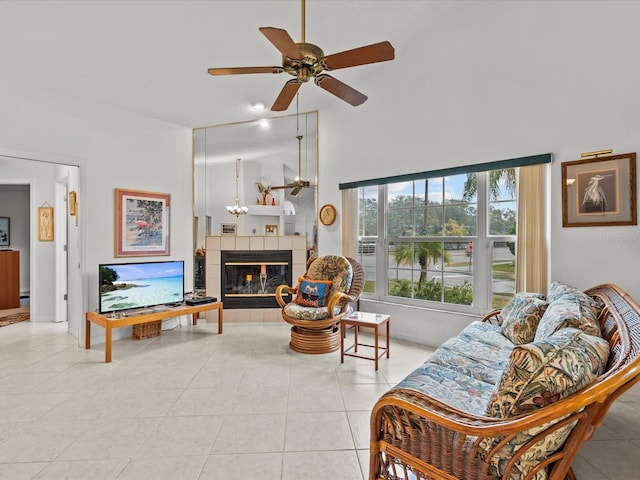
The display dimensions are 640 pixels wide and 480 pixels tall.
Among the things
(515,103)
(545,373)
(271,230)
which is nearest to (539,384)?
(545,373)

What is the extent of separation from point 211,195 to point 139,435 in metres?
3.42

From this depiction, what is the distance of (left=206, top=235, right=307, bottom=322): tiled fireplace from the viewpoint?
4.84 m

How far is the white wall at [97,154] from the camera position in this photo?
3441 millimetres

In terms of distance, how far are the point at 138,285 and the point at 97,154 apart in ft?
5.41

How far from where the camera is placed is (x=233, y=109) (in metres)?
4.42

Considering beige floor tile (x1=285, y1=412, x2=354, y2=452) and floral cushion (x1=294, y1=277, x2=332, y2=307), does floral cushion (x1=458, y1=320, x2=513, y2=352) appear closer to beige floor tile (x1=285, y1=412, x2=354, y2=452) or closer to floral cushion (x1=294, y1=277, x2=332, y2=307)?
beige floor tile (x1=285, y1=412, x2=354, y2=452)

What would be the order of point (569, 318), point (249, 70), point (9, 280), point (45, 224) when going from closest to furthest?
point (569, 318)
point (249, 70)
point (45, 224)
point (9, 280)

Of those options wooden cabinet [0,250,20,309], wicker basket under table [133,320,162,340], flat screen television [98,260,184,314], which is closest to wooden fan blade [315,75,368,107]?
flat screen television [98,260,184,314]

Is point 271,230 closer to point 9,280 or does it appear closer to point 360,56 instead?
point 360,56

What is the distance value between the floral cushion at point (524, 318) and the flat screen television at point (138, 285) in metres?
3.63

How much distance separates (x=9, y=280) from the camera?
5.70 m

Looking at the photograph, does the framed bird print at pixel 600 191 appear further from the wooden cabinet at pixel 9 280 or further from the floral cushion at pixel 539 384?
the wooden cabinet at pixel 9 280

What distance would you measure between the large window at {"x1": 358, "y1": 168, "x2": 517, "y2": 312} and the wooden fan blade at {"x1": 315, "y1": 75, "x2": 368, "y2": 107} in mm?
1539

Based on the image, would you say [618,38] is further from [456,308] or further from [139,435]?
[139,435]
